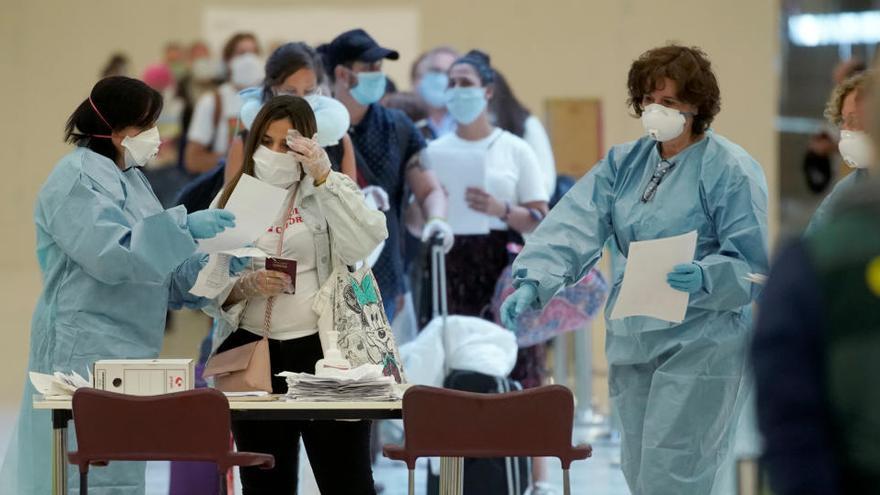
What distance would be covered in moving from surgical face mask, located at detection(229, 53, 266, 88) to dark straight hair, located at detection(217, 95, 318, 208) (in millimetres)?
3731

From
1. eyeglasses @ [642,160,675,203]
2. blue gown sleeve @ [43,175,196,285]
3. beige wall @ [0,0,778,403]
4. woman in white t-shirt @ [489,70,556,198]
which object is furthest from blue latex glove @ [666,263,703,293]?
beige wall @ [0,0,778,403]

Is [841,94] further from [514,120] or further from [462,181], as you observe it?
[514,120]

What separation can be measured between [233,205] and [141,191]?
29 centimetres

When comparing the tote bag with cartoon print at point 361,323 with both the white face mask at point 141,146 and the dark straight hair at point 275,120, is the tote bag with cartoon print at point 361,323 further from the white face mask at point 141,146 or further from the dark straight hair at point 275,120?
the white face mask at point 141,146

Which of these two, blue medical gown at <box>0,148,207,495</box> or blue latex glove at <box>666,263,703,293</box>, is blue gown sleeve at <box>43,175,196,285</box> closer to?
blue medical gown at <box>0,148,207,495</box>

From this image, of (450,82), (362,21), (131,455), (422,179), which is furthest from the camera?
(362,21)

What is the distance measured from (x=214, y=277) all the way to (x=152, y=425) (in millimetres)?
551

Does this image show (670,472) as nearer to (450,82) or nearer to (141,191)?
(141,191)

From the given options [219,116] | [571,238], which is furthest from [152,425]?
[219,116]

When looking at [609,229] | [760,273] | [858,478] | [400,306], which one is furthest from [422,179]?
[858,478]

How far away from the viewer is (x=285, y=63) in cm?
444

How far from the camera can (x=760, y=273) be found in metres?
3.39

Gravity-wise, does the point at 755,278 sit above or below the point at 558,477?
above

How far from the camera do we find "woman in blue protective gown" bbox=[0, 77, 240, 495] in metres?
3.41
